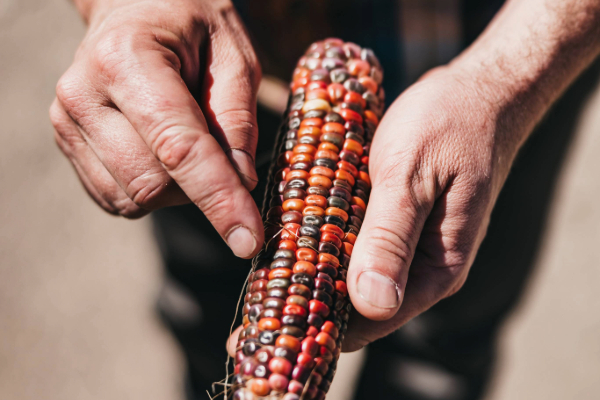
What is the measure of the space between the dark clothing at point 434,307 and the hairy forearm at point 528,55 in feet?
1.39

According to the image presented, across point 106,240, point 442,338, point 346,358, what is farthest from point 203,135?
point 106,240

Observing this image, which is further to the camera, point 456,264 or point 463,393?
point 463,393

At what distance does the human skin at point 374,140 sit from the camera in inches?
49.6

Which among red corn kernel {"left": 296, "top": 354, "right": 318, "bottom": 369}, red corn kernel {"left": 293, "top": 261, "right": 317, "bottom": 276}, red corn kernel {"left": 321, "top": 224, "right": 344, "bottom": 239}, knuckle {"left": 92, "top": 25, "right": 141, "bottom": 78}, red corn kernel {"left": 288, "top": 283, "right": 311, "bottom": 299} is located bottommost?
red corn kernel {"left": 296, "top": 354, "right": 318, "bottom": 369}

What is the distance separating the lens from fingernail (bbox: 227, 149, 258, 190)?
133 cm

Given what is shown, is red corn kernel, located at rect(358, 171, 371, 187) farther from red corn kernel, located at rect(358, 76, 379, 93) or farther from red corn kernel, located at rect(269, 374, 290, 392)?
red corn kernel, located at rect(269, 374, 290, 392)

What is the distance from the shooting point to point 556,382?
3061 mm

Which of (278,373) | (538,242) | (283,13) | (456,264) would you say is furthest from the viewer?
(538,242)

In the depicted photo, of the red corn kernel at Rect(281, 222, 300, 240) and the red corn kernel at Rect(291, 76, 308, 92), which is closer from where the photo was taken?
the red corn kernel at Rect(281, 222, 300, 240)

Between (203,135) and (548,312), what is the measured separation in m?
3.00

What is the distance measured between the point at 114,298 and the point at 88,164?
214 cm

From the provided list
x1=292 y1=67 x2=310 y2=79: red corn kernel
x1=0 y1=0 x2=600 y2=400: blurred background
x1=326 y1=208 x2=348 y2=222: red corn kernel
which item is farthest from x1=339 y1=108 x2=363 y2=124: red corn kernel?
x1=0 y1=0 x2=600 y2=400: blurred background

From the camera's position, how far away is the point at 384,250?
128 centimetres

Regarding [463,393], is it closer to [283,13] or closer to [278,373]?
[278,373]
